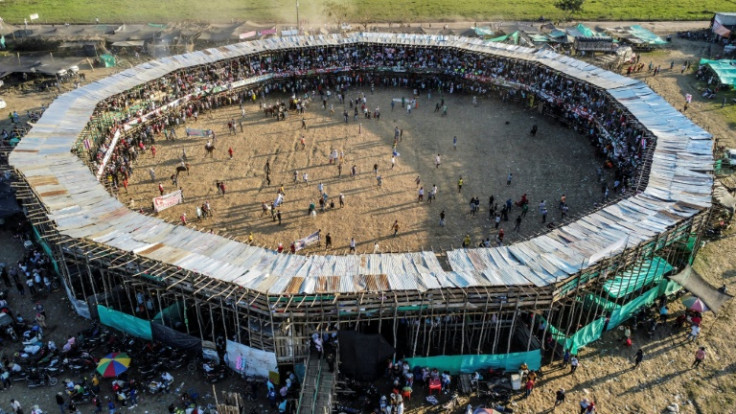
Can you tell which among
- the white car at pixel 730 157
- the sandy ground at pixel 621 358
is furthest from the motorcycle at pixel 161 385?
the white car at pixel 730 157

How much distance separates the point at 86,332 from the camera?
81.7 feet

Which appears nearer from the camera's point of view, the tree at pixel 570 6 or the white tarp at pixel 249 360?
the white tarp at pixel 249 360

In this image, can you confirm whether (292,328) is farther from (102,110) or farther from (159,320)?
(102,110)

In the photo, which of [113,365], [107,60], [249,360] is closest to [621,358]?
[249,360]

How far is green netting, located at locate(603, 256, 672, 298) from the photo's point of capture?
967 inches

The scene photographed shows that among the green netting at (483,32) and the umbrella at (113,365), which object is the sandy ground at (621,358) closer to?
the umbrella at (113,365)

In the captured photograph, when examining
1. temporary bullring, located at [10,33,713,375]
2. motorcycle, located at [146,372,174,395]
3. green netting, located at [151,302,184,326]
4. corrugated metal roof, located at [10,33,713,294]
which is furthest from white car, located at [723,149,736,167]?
motorcycle, located at [146,372,174,395]

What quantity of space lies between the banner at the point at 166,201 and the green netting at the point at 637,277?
83.8ft

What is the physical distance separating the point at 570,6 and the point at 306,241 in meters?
62.7

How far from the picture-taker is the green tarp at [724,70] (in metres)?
52.1

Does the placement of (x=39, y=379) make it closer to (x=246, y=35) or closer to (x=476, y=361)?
(x=476, y=361)

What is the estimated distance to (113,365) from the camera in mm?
22203

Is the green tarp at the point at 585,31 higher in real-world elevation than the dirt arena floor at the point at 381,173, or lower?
higher

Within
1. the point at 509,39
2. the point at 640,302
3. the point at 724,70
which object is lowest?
the point at 640,302
